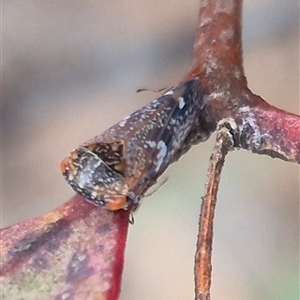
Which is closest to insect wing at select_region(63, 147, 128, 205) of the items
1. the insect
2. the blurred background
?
the insect

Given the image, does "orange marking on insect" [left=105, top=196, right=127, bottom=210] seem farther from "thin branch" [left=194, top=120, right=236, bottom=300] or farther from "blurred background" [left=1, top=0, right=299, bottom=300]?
"blurred background" [left=1, top=0, right=299, bottom=300]

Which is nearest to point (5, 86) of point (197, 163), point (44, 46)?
point (44, 46)

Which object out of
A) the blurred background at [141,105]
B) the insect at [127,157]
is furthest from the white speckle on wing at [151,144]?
the blurred background at [141,105]

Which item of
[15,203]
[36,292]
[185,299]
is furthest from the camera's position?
[15,203]

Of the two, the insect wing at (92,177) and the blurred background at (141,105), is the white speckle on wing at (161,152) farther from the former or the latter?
the blurred background at (141,105)

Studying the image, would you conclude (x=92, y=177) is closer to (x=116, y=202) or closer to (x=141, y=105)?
(x=116, y=202)

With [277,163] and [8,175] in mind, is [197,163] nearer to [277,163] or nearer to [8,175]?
[277,163]
